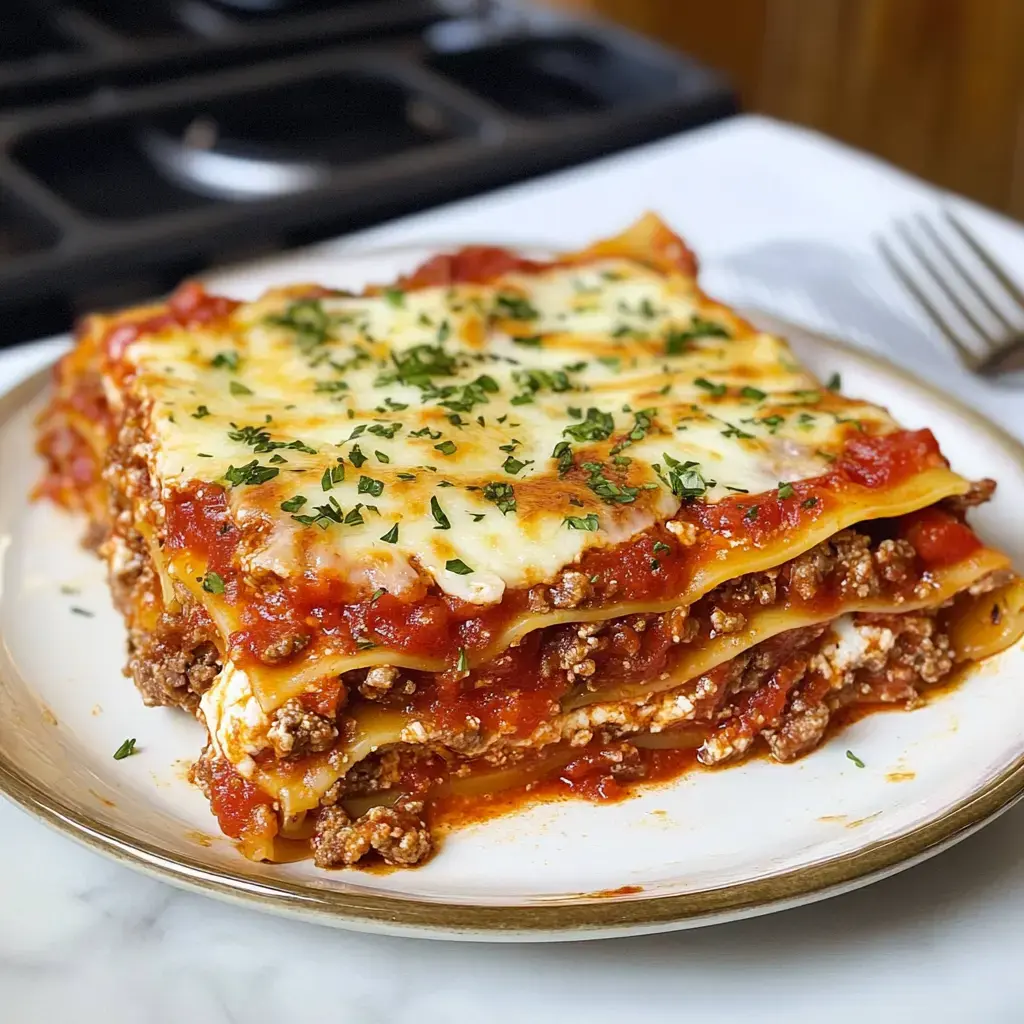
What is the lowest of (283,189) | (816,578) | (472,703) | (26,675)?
→ (283,189)

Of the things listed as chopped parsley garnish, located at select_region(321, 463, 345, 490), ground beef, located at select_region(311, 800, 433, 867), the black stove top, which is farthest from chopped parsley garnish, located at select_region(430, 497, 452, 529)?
the black stove top

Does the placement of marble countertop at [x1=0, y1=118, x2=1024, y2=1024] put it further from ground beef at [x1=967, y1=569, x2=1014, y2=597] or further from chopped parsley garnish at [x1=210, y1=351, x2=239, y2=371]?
chopped parsley garnish at [x1=210, y1=351, x2=239, y2=371]

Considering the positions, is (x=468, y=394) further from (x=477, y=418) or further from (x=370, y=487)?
(x=370, y=487)

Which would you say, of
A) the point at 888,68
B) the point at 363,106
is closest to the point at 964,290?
the point at 363,106

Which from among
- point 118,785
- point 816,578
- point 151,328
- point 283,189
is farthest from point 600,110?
point 118,785

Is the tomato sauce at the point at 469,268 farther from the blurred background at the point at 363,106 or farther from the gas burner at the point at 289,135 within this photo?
the gas burner at the point at 289,135

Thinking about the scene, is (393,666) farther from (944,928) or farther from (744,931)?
(944,928)
